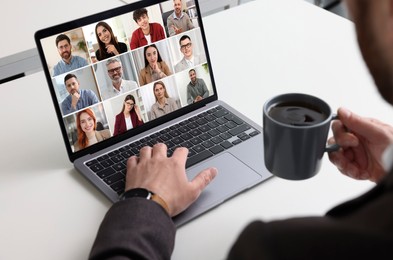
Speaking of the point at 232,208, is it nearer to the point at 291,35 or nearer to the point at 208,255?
the point at 208,255

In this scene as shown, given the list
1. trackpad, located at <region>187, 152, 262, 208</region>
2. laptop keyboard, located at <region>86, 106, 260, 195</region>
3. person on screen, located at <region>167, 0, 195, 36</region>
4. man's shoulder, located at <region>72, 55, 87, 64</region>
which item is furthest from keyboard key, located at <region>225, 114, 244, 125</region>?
man's shoulder, located at <region>72, 55, 87, 64</region>

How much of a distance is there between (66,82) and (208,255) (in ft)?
1.35

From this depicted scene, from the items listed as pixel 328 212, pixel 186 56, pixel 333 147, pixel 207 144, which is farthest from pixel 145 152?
pixel 328 212

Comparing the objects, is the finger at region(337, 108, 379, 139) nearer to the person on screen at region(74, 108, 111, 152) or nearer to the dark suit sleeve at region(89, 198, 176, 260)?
the dark suit sleeve at region(89, 198, 176, 260)

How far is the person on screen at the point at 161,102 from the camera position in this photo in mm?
1099

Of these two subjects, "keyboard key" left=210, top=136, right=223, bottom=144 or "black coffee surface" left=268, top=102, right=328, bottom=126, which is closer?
"black coffee surface" left=268, top=102, right=328, bottom=126

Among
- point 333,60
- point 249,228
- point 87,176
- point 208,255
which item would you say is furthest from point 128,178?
point 333,60

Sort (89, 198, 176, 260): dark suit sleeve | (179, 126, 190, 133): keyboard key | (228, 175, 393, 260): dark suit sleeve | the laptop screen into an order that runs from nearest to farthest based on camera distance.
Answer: (228, 175, 393, 260): dark suit sleeve → (89, 198, 176, 260): dark suit sleeve → the laptop screen → (179, 126, 190, 133): keyboard key

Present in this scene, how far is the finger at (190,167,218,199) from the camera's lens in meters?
0.93

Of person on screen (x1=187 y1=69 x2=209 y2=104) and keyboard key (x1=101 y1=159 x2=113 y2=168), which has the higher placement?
person on screen (x1=187 y1=69 x2=209 y2=104)

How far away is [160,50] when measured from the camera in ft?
3.60

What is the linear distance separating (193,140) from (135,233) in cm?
33

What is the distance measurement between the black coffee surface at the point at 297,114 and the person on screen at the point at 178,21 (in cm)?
33

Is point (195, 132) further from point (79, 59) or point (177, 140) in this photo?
point (79, 59)
